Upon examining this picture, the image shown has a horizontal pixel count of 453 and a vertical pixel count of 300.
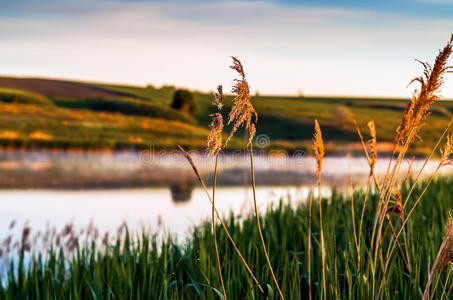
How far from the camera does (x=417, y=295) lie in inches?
143

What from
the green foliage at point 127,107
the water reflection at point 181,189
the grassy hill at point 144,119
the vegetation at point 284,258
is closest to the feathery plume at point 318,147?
the vegetation at point 284,258

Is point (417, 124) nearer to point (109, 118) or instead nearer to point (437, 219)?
point (437, 219)

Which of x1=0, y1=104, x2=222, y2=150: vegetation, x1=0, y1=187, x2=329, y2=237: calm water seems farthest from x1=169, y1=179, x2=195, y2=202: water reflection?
x1=0, y1=104, x2=222, y2=150: vegetation

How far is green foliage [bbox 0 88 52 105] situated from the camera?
6004cm

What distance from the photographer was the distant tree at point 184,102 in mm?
69250

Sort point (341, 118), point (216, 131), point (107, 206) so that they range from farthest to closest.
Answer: point (341, 118) → point (107, 206) → point (216, 131)

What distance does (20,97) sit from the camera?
6094 cm

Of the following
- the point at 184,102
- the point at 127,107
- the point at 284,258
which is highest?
the point at 184,102

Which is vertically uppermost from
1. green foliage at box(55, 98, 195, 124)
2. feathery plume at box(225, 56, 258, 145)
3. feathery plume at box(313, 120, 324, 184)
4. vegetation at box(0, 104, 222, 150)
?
feathery plume at box(225, 56, 258, 145)

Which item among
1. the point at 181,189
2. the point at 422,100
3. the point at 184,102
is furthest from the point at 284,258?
the point at 184,102

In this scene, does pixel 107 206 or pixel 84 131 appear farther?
pixel 84 131

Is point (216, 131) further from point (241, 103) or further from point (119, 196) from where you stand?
point (119, 196)

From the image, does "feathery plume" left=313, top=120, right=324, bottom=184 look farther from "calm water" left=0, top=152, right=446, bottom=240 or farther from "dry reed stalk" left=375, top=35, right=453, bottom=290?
"calm water" left=0, top=152, right=446, bottom=240

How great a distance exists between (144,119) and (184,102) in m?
14.8
